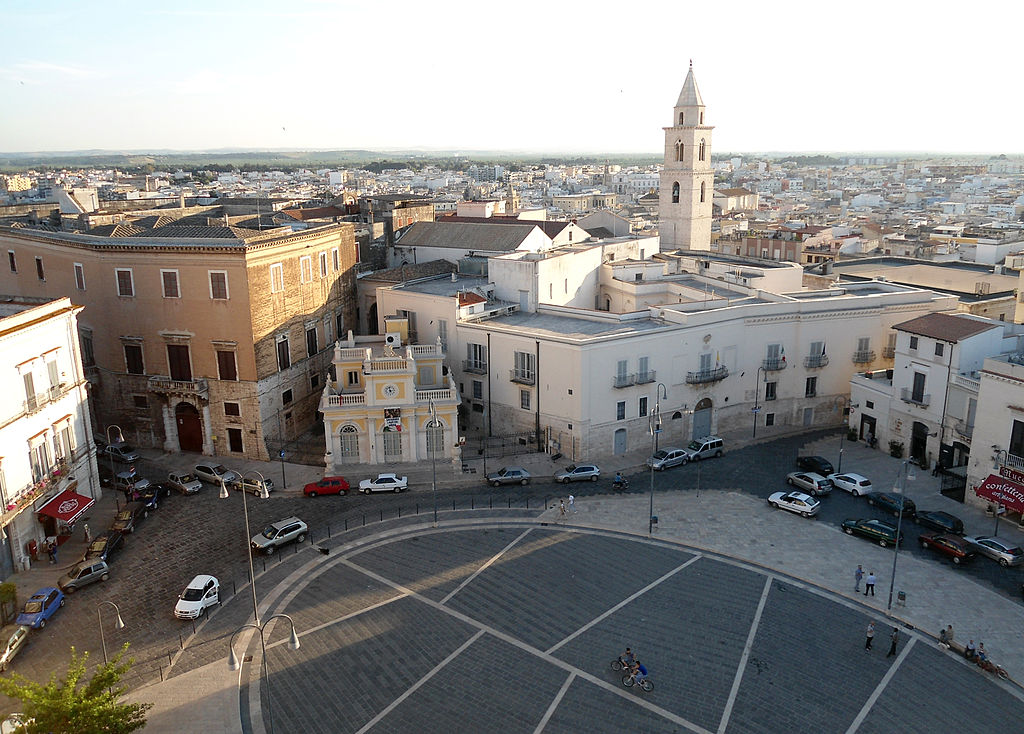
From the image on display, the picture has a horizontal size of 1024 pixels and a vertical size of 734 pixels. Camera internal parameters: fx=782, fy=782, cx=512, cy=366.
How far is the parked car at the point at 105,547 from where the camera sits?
33.8 meters

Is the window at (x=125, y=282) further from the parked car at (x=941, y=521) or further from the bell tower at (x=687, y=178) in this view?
the bell tower at (x=687, y=178)

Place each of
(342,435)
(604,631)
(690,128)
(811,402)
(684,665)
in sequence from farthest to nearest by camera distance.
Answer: (690,128) → (811,402) → (342,435) → (604,631) → (684,665)

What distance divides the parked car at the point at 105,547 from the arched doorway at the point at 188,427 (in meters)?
11.6

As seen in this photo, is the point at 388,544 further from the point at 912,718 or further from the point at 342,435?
the point at 912,718

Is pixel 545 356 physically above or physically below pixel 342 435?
above

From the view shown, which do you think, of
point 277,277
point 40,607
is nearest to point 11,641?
point 40,607

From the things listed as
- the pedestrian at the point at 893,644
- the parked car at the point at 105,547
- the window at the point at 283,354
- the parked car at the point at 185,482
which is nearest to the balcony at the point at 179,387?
the window at the point at 283,354

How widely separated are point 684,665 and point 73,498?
91.9 feet

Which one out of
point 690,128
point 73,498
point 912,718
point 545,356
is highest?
point 690,128

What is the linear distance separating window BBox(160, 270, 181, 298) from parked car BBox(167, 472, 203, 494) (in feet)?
34.7

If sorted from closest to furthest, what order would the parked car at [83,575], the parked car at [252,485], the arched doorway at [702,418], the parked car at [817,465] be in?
the parked car at [83,575]
the parked car at [252,485]
the parked car at [817,465]
the arched doorway at [702,418]

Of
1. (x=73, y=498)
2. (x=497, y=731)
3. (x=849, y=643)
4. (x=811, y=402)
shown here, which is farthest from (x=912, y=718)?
(x=73, y=498)

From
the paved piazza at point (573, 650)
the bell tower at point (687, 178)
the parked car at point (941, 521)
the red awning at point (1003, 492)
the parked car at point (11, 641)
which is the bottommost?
the paved piazza at point (573, 650)

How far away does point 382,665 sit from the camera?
26984mm
